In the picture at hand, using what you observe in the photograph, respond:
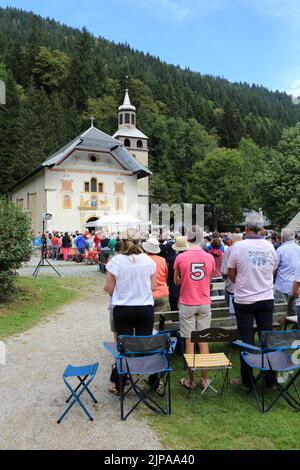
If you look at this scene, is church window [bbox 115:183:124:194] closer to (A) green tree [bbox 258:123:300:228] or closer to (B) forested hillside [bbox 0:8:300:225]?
(B) forested hillside [bbox 0:8:300:225]

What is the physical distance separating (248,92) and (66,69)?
2389 inches

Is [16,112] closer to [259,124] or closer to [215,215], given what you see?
[215,215]

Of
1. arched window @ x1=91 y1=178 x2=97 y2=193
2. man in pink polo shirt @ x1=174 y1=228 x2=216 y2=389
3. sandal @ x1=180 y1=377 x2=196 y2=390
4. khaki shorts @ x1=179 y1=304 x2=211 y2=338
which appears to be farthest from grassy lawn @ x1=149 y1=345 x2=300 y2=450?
arched window @ x1=91 y1=178 x2=97 y2=193

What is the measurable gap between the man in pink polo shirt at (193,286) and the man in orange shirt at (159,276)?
0.79 meters

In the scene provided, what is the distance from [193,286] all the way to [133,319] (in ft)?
2.59

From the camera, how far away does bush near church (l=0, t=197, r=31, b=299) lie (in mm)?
9242

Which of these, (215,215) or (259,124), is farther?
(259,124)

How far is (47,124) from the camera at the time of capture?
56.2m

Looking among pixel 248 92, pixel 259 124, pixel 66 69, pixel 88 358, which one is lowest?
pixel 88 358

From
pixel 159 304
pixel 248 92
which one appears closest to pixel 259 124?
pixel 248 92

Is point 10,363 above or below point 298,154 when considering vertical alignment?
below

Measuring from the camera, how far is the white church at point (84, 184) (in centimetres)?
3616

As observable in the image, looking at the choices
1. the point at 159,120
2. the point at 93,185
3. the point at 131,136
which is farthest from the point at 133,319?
the point at 159,120

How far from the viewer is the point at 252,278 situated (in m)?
4.46
